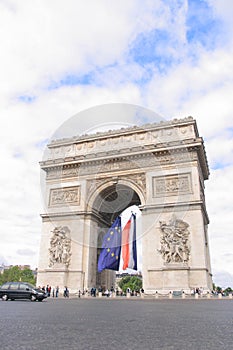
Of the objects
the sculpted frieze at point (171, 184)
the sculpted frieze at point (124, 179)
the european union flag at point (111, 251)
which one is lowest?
the european union flag at point (111, 251)

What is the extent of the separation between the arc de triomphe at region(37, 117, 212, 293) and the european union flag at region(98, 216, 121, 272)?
83 centimetres

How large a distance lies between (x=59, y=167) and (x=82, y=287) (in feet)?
30.0

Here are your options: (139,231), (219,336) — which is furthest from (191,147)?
(219,336)

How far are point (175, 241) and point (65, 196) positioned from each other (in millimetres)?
9026

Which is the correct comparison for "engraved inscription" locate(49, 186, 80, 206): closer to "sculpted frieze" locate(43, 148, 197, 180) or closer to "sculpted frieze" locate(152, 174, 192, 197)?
"sculpted frieze" locate(43, 148, 197, 180)

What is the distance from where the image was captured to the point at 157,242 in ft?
67.2

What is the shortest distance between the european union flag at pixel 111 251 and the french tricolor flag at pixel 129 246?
1.21 ft

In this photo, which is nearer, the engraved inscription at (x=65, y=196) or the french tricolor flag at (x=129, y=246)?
the french tricolor flag at (x=129, y=246)

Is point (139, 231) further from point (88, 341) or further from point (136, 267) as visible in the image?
point (88, 341)

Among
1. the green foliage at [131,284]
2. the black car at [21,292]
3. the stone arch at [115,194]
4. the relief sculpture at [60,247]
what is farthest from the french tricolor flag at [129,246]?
the green foliage at [131,284]

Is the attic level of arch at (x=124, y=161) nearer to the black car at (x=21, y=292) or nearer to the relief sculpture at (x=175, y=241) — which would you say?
the relief sculpture at (x=175, y=241)

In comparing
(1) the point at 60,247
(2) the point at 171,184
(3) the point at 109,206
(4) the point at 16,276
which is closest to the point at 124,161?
(2) the point at 171,184

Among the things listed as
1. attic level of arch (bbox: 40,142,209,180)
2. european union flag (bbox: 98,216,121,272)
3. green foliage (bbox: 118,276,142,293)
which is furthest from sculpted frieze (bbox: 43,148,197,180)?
green foliage (bbox: 118,276,142,293)

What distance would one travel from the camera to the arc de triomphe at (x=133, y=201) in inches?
774
